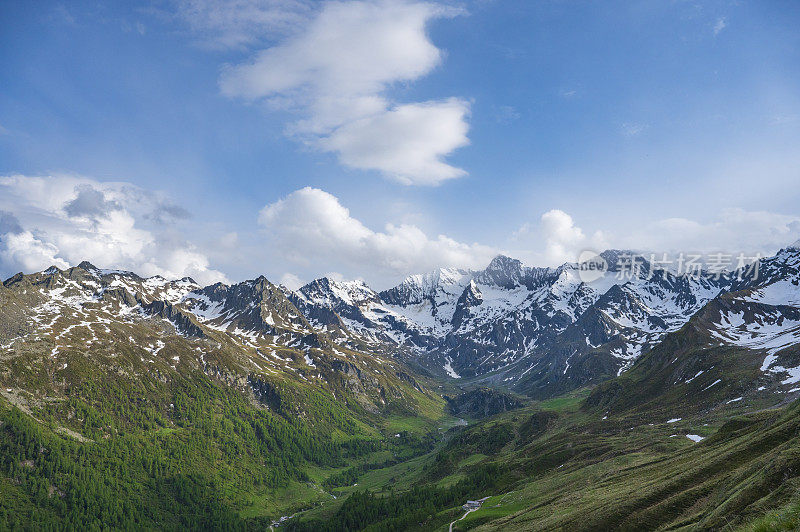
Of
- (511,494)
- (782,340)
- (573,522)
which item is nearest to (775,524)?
(573,522)

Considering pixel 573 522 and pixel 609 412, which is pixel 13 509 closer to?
pixel 573 522

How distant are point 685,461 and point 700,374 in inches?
5321

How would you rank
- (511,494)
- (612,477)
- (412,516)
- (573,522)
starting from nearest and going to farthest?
(573,522)
(612,477)
(511,494)
(412,516)

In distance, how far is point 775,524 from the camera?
2366cm

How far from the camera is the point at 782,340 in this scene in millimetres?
183125

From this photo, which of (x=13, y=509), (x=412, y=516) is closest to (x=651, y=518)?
(x=412, y=516)

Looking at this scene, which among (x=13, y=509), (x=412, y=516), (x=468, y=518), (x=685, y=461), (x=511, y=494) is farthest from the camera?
(x=13, y=509)

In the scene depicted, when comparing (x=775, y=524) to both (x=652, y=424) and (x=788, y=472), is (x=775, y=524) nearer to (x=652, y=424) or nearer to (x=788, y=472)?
(x=788, y=472)

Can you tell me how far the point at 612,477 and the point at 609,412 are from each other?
132 metres

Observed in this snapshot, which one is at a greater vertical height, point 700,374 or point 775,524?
point 775,524

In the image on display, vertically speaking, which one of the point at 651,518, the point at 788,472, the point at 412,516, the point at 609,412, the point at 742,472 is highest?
the point at 788,472

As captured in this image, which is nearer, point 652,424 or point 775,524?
point 775,524

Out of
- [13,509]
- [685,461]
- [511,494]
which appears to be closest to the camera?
[685,461]

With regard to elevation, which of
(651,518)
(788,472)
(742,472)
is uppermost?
(788,472)
